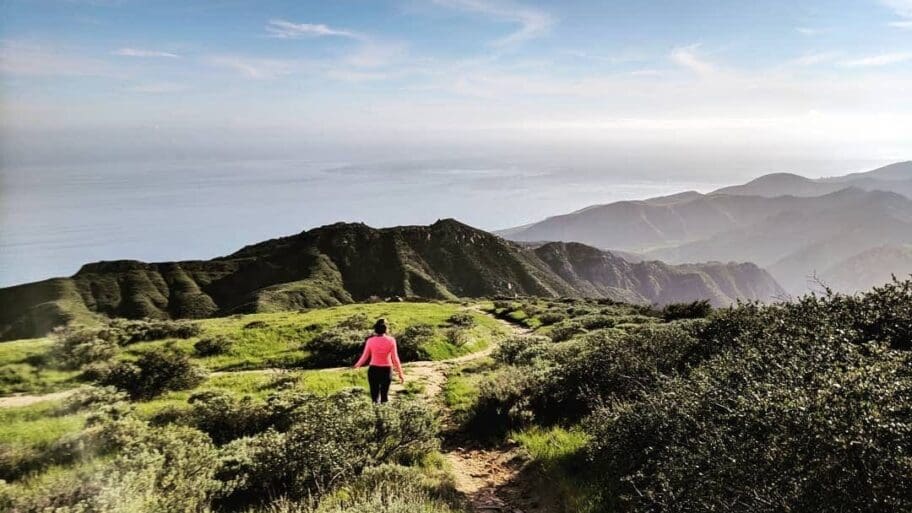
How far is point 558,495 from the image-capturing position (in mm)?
8641

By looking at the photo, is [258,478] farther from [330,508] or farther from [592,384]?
[592,384]

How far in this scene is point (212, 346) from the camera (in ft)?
81.7

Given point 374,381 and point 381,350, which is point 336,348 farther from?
point 381,350

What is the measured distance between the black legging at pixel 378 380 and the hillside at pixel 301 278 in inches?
4201

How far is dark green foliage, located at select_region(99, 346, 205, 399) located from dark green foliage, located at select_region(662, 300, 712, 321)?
27.8 metres

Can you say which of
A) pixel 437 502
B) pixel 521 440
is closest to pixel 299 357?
pixel 521 440

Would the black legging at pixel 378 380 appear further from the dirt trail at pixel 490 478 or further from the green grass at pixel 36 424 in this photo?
the green grass at pixel 36 424

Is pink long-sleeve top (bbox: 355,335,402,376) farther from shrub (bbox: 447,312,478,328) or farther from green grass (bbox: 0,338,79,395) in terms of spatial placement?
shrub (bbox: 447,312,478,328)

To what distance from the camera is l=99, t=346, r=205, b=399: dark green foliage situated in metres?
16.5

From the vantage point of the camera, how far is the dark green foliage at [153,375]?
16.5 meters

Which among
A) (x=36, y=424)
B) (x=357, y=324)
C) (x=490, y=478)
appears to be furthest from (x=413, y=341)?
(x=36, y=424)

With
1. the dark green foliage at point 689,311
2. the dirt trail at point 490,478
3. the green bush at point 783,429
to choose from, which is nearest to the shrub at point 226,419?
the dirt trail at point 490,478

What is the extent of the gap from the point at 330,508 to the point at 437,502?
1782 millimetres

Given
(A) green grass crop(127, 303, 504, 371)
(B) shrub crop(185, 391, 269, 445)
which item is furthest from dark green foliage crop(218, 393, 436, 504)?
(A) green grass crop(127, 303, 504, 371)
